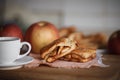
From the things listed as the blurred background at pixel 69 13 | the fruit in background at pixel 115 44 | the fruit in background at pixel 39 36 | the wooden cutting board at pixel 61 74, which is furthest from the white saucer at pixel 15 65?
the blurred background at pixel 69 13

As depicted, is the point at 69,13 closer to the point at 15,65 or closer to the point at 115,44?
the point at 115,44

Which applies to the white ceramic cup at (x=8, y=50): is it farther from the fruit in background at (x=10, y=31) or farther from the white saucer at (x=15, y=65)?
the fruit in background at (x=10, y=31)

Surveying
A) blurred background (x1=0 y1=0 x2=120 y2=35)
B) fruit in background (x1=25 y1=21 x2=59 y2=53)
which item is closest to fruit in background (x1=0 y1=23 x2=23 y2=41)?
fruit in background (x1=25 y1=21 x2=59 y2=53)

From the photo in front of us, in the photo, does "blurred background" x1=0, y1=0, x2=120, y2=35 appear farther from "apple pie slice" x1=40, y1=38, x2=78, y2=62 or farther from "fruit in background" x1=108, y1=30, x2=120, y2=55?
"apple pie slice" x1=40, y1=38, x2=78, y2=62

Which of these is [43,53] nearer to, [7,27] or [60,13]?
[7,27]

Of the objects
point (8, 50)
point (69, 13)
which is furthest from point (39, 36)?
point (69, 13)

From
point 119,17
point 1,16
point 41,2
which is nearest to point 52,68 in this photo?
point 119,17

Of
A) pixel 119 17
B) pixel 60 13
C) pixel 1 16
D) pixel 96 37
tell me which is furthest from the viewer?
pixel 1 16
